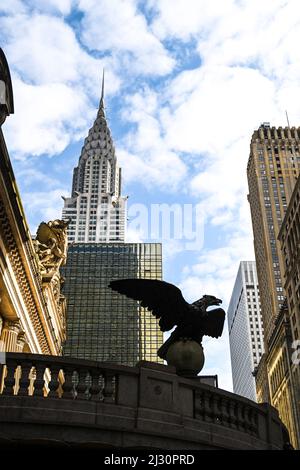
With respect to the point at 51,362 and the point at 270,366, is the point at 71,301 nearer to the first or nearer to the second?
the point at 270,366

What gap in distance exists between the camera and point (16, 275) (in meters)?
26.4

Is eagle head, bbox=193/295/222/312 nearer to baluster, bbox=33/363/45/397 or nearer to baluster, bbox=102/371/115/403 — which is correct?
baluster, bbox=102/371/115/403

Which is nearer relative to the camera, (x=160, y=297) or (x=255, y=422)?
(x=255, y=422)

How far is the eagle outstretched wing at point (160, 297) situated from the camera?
45.4ft

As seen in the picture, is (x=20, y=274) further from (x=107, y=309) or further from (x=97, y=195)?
(x=97, y=195)

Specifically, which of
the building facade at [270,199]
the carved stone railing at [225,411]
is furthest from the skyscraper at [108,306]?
the carved stone railing at [225,411]

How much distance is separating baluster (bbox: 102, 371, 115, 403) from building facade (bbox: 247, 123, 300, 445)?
322 feet

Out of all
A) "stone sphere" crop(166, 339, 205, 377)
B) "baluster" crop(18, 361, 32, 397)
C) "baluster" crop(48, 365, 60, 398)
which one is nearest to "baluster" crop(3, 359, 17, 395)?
"baluster" crop(18, 361, 32, 397)

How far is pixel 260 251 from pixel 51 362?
391 feet

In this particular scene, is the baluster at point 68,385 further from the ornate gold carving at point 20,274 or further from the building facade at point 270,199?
the building facade at point 270,199

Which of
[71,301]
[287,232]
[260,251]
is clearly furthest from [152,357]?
[260,251]

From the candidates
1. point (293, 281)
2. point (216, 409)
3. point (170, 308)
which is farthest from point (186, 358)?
point (293, 281)

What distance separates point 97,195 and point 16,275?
5823 inches

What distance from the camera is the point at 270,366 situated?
97688 mm
